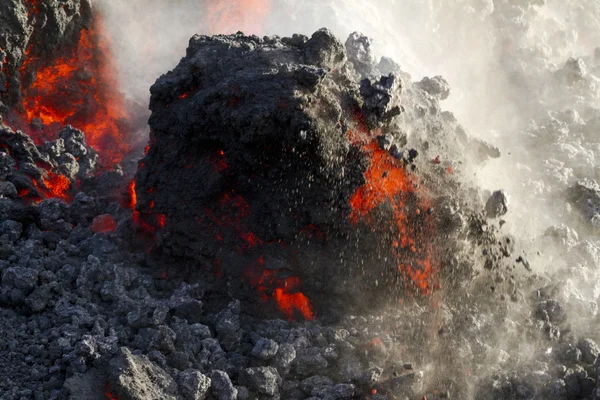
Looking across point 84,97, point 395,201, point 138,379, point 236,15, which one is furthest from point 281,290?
point 236,15

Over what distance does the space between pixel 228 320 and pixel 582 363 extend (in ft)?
16.7

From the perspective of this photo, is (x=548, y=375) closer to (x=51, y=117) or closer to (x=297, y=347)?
(x=297, y=347)

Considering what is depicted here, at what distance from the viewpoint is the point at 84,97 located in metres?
11.4

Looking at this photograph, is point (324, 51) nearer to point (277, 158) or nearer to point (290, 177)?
point (277, 158)

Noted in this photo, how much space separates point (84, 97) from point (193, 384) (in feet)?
24.7

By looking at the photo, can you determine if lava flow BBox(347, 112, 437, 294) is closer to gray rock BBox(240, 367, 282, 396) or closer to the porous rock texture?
the porous rock texture

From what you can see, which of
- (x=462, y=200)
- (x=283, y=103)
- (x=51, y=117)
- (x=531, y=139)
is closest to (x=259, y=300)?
(x=283, y=103)

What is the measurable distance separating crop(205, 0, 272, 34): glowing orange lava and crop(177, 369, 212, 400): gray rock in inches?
347

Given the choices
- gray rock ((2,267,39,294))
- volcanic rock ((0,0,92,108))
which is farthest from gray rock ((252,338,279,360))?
volcanic rock ((0,0,92,108))

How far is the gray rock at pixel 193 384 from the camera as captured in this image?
611 centimetres

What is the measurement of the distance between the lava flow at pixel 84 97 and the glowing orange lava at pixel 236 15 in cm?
257

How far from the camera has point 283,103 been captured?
709 cm

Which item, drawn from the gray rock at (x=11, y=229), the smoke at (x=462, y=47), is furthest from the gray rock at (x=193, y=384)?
the smoke at (x=462, y=47)

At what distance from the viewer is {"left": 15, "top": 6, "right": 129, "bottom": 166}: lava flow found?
425 inches
